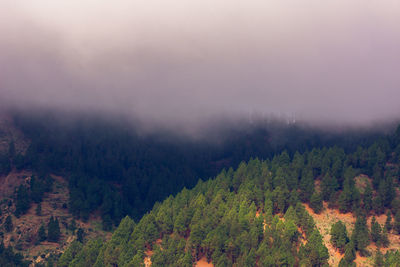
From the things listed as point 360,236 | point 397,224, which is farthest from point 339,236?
point 397,224

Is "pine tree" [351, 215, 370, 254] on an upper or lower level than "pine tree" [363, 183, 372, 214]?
lower

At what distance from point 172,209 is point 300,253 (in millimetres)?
46806

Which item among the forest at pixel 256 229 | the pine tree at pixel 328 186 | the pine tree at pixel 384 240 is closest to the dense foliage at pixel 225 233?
the forest at pixel 256 229

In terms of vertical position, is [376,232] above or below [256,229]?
above

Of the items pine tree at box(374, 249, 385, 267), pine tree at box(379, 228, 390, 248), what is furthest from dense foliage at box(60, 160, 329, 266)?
pine tree at box(379, 228, 390, 248)

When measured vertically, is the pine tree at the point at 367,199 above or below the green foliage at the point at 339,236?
above

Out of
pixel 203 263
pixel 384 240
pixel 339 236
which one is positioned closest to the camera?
pixel 339 236

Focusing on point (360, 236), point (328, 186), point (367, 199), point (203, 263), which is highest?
point (328, 186)

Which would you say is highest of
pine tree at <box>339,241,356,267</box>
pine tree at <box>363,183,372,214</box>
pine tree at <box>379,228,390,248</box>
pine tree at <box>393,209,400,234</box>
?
pine tree at <box>363,183,372,214</box>

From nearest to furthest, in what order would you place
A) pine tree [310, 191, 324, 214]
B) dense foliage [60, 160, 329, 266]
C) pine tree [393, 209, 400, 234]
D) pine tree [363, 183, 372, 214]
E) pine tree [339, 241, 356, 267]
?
1. pine tree [339, 241, 356, 267]
2. dense foliage [60, 160, 329, 266]
3. pine tree [393, 209, 400, 234]
4. pine tree [363, 183, 372, 214]
5. pine tree [310, 191, 324, 214]

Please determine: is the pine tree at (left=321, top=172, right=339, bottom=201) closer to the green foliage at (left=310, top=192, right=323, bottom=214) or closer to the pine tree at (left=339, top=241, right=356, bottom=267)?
the green foliage at (left=310, top=192, right=323, bottom=214)

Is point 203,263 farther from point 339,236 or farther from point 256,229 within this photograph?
point 339,236

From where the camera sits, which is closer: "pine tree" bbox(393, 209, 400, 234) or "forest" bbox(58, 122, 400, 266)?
"forest" bbox(58, 122, 400, 266)

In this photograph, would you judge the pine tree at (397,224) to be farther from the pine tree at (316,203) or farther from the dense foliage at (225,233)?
the dense foliage at (225,233)
